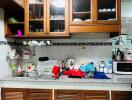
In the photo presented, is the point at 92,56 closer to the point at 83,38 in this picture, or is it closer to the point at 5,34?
the point at 83,38

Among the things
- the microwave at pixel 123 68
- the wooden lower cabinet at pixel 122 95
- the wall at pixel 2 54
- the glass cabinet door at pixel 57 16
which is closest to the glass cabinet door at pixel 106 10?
the glass cabinet door at pixel 57 16

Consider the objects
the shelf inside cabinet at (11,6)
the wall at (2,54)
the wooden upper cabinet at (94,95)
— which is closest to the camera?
the shelf inside cabinet at (11,6)

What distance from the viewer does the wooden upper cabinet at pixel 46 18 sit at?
117 inches

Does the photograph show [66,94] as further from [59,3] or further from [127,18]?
[127,18]

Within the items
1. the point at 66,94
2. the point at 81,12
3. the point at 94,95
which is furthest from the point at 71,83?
the point at 81,12

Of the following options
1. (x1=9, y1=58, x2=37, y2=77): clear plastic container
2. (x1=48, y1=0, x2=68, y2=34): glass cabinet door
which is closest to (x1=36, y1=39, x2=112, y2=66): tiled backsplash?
(x1=9, y1=58, x2=37, y2=77): clear plastic container

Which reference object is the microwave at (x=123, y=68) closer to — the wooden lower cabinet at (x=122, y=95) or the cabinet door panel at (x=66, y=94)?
the wooden lower cabinet at (x=122, y=95)

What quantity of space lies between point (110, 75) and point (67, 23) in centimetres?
99

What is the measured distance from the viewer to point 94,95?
2.67 meters

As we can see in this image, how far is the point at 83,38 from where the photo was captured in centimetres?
331

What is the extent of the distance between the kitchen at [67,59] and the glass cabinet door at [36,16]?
20 millimetres

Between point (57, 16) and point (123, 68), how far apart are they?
124cm

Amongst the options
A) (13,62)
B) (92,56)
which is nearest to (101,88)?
(92,56)

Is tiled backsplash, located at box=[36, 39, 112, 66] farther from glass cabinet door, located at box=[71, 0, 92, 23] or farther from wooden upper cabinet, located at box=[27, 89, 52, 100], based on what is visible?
wooden upper cabinet, located at box=[27, 89, 52, 100]
